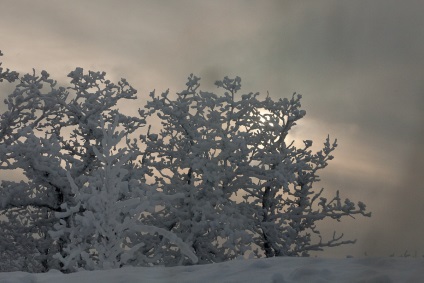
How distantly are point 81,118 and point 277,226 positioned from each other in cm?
730

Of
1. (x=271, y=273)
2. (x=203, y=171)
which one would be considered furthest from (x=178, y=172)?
(x=271, y=273)

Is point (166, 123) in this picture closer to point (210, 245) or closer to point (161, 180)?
point (161, 180)

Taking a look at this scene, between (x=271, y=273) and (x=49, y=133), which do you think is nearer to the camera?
(x=271, y=273)

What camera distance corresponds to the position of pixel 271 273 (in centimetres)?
630

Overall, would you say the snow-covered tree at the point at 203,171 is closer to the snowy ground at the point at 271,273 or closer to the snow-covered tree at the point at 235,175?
the snow-covered tree at the point at 235,175

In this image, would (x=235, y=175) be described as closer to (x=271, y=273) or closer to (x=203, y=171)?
(x=203, y=171)

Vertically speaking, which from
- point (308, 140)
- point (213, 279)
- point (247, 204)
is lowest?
point (213, 279)

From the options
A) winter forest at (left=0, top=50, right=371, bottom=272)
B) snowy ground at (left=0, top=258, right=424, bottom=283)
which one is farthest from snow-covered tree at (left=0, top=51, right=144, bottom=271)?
snowy ground at (left=0, top=258, right=424, bottom=283)

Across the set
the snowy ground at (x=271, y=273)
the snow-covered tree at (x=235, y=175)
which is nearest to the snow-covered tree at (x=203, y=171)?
the snow-covered tree at (x=235, y=175)

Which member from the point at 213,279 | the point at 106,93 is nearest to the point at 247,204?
the point at 106,93

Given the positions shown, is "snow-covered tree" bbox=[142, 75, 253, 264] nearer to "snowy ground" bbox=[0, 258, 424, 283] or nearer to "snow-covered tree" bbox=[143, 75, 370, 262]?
"snow-covered tree" bbox=[143, 75, 370, 262]

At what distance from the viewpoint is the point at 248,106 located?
1808 centimetres

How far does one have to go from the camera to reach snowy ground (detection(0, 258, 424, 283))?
19.4 feet

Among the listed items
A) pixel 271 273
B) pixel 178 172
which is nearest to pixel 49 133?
pixel 178 172
